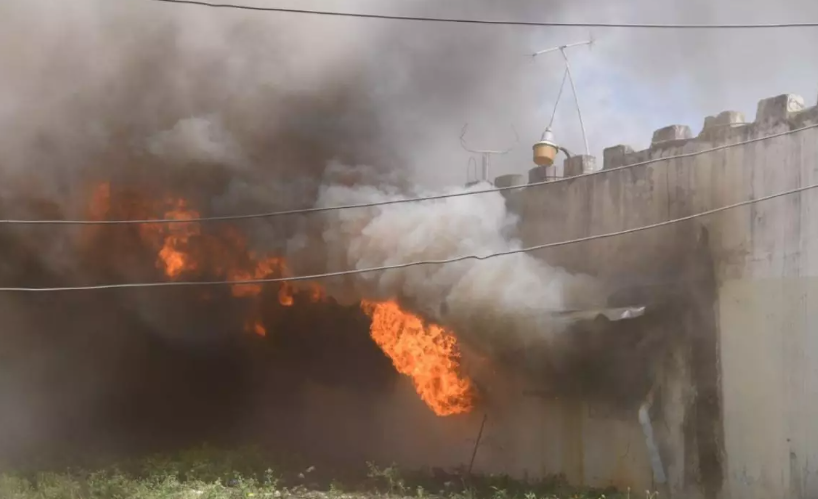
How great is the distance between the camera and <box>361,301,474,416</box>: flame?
11.2m

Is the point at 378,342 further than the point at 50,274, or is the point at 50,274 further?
the point at 50,274

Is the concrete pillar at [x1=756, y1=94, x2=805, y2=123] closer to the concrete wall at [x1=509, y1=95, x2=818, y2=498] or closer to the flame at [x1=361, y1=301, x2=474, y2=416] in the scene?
the concrete wall at [x1=509, y1=95, x2=818, y2=498]

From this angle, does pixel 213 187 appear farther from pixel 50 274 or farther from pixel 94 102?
pixel 50 274

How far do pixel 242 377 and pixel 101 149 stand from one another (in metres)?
6.23

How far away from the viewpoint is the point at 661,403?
30.5 feet

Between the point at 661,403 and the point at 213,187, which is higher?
the point at 213,187

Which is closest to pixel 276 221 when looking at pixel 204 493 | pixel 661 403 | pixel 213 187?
pixel 213 187

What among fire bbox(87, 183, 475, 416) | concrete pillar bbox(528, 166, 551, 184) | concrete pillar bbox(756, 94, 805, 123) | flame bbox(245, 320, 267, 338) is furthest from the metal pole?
concrete pillar bbox(756, 94, 805, 123)

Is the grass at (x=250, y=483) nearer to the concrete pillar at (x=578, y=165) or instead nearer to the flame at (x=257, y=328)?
the flame at (x=257, y=328)

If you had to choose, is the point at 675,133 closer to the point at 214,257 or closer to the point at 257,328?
the point at 214,257

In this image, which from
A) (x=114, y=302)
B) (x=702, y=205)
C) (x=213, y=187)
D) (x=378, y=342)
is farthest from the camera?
(x=114, y=302)

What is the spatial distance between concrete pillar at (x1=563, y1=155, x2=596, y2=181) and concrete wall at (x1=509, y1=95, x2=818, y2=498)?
58 cm

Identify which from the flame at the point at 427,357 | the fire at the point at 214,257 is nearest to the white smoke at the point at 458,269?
the flame at the point at 427,357

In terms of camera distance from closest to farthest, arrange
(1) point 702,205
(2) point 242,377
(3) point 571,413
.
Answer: (1) point 702,205 < (3) point 571,413 < (2) point 242,377
